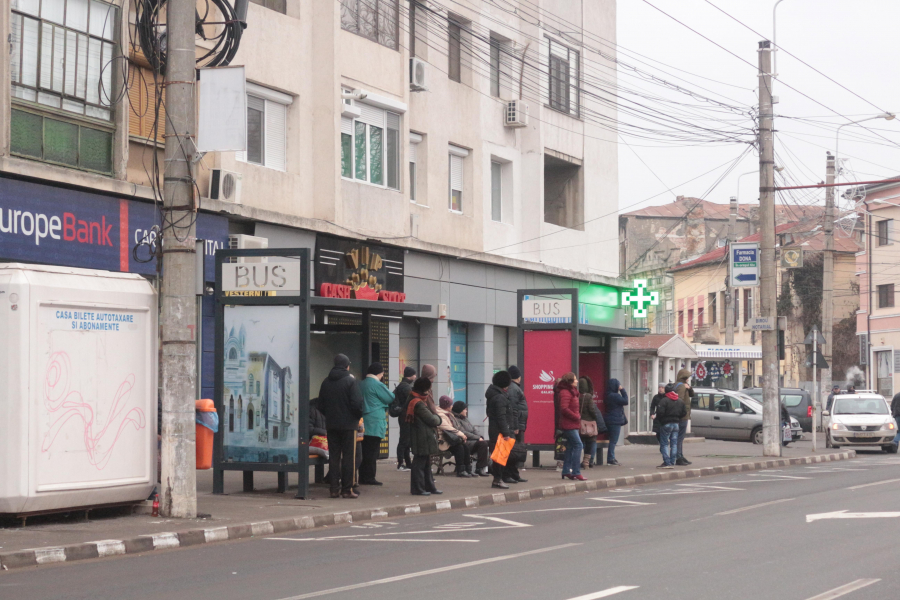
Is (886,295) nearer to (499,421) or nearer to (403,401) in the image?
(403,401)

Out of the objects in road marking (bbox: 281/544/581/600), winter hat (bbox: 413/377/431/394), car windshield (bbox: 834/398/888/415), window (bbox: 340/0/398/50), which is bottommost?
road marking (bbox: 281/544/581/600)

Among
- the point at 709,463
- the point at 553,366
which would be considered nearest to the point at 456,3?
the point at 553,366

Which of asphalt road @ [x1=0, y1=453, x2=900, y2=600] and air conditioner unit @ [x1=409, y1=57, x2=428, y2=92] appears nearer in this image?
asphalt road @ [x1=0, y1=453, x2=900, y2=600]

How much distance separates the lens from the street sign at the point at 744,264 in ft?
89.7

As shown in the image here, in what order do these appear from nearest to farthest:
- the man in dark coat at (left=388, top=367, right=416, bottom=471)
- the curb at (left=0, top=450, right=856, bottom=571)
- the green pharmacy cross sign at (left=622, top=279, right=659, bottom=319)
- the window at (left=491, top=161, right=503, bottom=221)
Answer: the curb at (left=0, top=450, right=856, bottom=571) → the man in dark coat at (left=388, top=367, right=416, bottom=471) → the window at (left=491, top=161, right=503, bottom=221) → the green pharmacy cross sign at (left=622, top=279, right=659, bottom=319)

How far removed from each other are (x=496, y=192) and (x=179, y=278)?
17.1 meters

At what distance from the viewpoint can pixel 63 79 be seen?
1725 cm

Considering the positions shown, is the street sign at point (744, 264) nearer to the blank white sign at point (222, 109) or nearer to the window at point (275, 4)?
the window at point (275, 4)

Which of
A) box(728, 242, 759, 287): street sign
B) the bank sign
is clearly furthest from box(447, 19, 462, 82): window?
the bank sign

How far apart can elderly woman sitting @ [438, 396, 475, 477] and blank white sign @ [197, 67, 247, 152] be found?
7.14m

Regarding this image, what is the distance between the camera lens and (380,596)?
836 cm

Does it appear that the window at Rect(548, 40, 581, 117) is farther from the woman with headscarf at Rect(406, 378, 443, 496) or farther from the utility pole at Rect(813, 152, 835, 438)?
the woman with headscarf at Rect(406, 378, 443, 496)

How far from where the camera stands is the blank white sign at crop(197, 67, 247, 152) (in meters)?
13.1

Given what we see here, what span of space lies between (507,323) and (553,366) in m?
6.94
